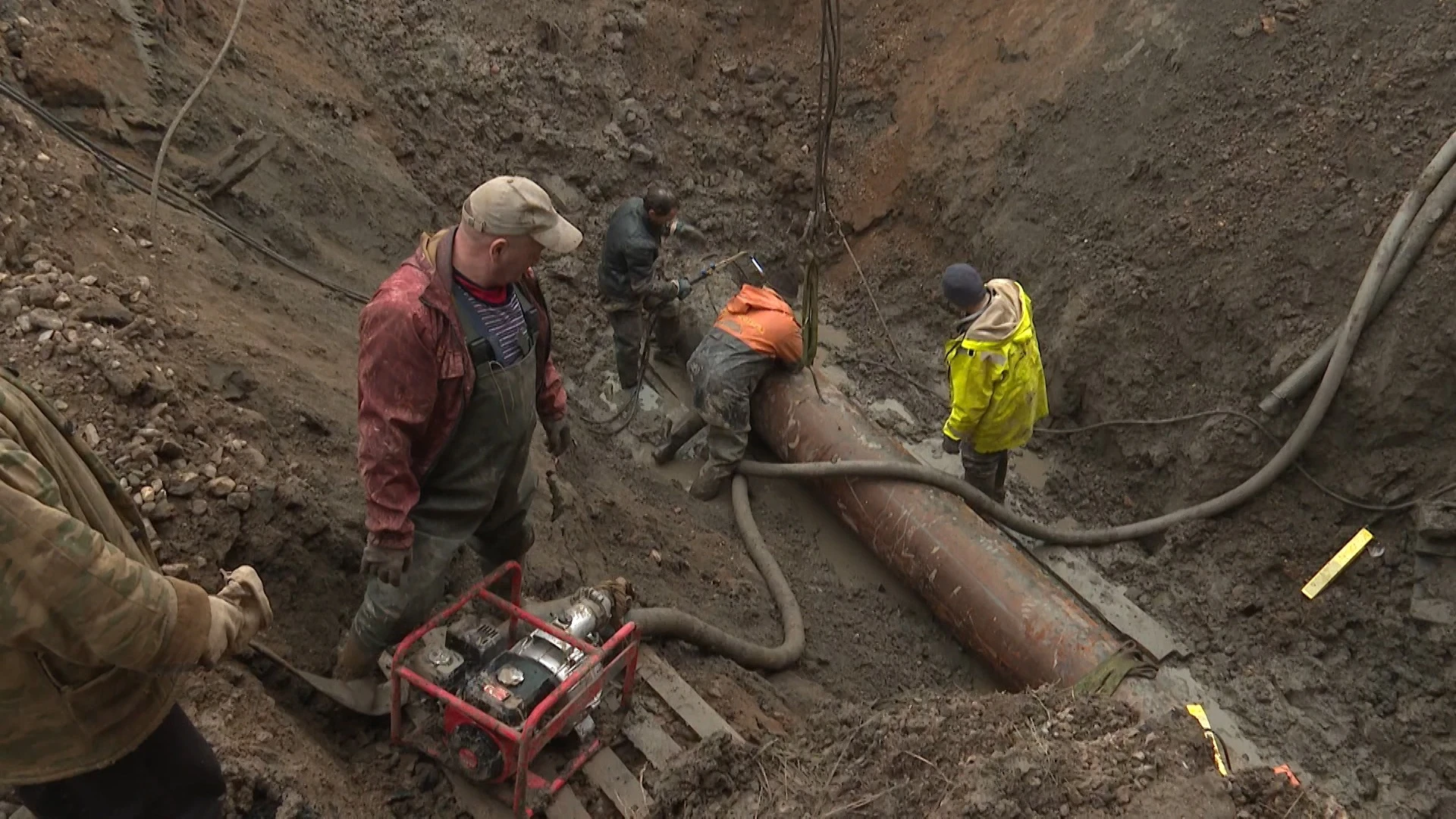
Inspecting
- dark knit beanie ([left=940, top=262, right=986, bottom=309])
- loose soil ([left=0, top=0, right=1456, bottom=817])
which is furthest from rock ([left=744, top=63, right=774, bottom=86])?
dark knit beanie ([left=940, top=262, right=986, bottom=309])

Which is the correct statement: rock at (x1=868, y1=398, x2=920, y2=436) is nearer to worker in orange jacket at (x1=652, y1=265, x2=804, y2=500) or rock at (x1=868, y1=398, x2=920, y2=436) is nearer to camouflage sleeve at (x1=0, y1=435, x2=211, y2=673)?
worker in orange jacket at (x1=652, y1=265, x2=804, y2=500)

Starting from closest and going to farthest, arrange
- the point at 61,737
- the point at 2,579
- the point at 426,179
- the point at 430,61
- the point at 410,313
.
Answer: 1. the point at 2,579
2. the point at 61,737
3. the point at 410,313
4. the point at 426,179
5. the point at 430,61

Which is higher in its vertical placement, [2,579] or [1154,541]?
[2,579]

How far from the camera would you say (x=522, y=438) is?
3.30 metres

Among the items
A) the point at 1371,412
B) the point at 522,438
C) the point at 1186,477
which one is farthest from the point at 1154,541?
the point at 522,438

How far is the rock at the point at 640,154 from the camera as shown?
731 centimetres

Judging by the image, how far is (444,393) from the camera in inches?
116

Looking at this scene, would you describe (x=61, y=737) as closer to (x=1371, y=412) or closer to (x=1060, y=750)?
(x=1060, y=750)

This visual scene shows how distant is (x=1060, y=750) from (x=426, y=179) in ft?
18.5

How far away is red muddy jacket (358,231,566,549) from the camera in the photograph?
9.15 feet

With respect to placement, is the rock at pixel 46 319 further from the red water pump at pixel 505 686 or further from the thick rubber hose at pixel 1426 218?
the thick rubber hose at pixel 1426 218

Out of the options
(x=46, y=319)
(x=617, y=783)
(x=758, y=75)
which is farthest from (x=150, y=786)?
(x=758, y=75)

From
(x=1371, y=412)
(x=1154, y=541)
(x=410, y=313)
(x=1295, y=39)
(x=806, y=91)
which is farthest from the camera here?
(x=806, y=91)

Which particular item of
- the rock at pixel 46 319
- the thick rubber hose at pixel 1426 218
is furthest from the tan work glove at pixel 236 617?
the thick rubber hose at pixel 1426 218
